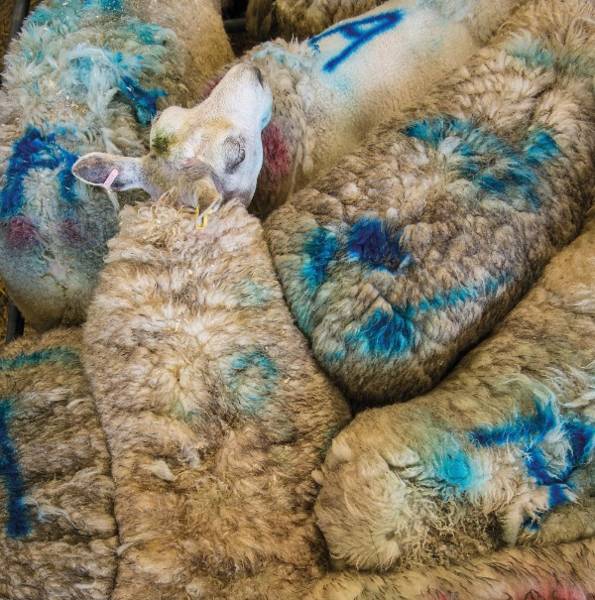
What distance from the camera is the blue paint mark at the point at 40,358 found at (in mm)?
1252

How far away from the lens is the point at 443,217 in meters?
1.19

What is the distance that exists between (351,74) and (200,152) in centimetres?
47

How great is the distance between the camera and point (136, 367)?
1118mm

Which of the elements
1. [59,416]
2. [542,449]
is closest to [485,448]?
[542,449]

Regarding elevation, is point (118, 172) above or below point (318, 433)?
above

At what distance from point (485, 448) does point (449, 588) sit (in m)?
0.21

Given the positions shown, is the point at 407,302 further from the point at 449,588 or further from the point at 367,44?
the point at 367,44

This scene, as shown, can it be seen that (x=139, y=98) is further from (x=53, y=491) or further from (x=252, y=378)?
(x=53, y=491)

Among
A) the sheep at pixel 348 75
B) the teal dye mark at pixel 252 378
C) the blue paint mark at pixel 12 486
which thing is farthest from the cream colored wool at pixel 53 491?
the sheep at pixel 348 75

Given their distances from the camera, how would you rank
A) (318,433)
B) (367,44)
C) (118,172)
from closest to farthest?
(318,433) → (118,172) → (367,44)

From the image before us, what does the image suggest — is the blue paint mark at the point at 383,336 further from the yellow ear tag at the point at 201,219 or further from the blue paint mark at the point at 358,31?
the blue paint mark at the point at 358,31

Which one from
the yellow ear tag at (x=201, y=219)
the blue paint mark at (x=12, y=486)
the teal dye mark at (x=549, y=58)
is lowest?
the blue paint mark at (x=12, y=486)

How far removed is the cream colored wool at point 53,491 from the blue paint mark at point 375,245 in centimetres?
56

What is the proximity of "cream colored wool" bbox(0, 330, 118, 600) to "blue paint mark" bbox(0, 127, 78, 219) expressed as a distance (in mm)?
388
